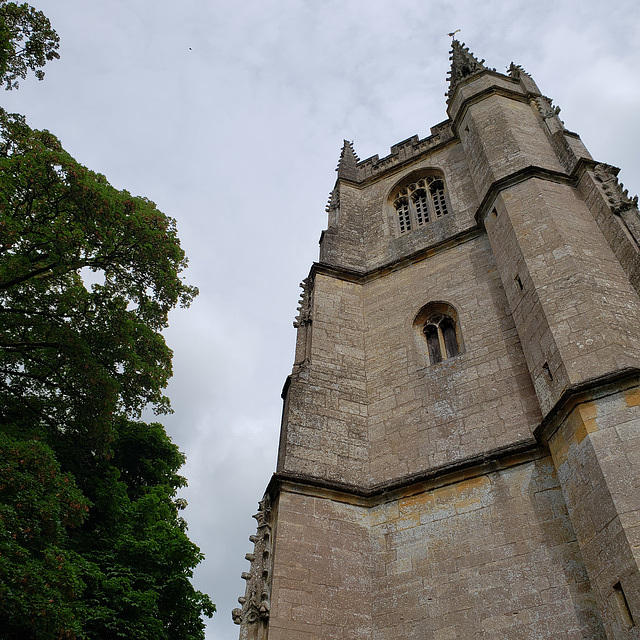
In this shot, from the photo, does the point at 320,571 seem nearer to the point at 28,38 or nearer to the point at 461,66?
the point at 28,38

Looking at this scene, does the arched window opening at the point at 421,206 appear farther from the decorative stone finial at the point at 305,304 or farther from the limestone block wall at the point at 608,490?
the limestone block wall at the point at 608,490

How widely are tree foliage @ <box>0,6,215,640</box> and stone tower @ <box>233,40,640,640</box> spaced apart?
120 inches

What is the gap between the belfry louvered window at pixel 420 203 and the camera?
14.6 meters

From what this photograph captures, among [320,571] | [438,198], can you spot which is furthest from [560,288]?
[438,198]

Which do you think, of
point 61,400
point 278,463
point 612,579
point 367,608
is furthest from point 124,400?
point 612,579

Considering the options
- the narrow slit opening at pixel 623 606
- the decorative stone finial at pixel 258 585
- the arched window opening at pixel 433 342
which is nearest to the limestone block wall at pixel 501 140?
the arched window opening at pixel 433 342

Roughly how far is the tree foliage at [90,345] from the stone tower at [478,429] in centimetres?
305

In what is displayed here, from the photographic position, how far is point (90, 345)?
34.4 feet

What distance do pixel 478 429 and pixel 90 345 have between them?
22.3 ft

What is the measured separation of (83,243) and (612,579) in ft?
29.0

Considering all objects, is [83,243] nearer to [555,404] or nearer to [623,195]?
[555,404]

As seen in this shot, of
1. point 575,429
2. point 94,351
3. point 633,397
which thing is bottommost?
point 575,429

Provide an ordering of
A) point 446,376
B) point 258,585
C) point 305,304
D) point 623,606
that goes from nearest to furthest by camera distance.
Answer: point 623,606, point 258,585, point 446,376, point 305,304

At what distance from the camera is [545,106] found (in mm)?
14422
